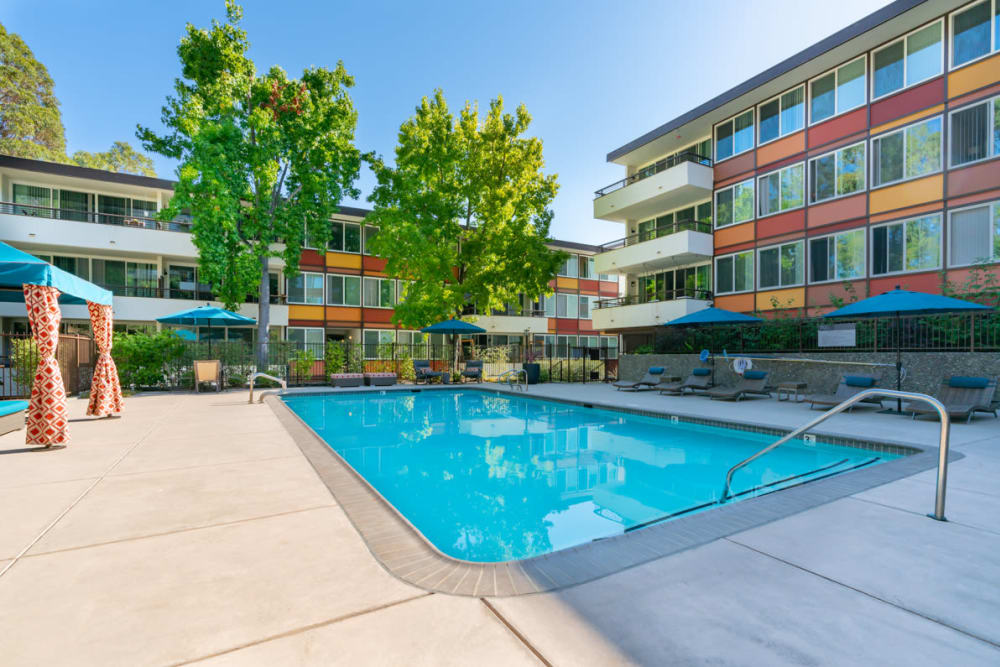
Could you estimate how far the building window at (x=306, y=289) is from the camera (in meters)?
26.5

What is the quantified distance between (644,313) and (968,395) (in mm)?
13059

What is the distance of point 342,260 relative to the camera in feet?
91.0

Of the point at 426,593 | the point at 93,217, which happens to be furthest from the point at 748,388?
the point at 93,217

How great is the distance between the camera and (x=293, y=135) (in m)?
20.3

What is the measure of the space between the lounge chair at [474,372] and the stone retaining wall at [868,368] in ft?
25.4

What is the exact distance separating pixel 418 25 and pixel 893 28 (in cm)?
1597

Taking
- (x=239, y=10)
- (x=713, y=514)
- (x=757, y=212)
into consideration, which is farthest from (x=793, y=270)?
(x=239, y=10)

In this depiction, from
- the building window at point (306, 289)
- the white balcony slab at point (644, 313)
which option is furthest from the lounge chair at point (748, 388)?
the building window at point (306, 289)

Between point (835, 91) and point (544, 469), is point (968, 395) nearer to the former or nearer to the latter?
point (544, 469)

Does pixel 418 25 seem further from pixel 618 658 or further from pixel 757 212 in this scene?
pixel 618 658

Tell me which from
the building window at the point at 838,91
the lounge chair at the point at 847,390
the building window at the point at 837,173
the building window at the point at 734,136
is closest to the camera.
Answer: the lounge chair at the point at 847,390

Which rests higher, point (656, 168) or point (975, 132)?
point (656, 168)

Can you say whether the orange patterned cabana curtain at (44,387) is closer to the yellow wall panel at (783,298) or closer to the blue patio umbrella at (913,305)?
the blue patio umbrella at (913,305)

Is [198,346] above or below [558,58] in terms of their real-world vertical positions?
below
